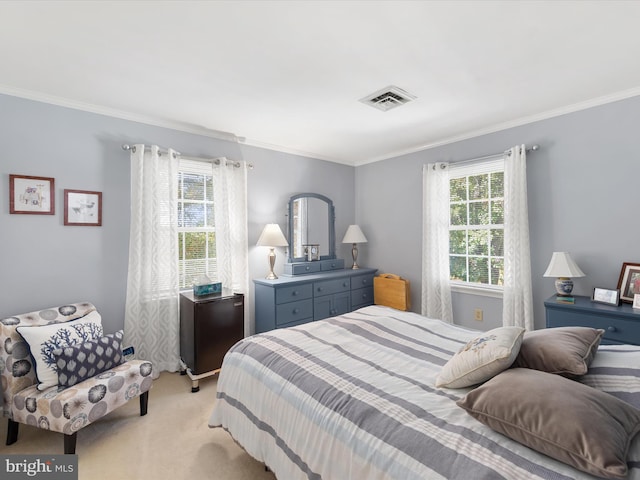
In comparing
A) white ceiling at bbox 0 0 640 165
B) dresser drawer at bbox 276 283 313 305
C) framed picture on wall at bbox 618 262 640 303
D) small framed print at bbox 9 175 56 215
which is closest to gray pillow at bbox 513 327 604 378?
framed picture on wall at bbox 618 262 640 303

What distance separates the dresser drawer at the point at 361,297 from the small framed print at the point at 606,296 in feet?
7.69

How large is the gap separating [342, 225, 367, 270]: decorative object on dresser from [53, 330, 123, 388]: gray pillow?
9.66 feet

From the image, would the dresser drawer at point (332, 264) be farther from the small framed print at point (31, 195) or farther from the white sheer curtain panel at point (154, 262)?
the small framed print at point (31, 195)

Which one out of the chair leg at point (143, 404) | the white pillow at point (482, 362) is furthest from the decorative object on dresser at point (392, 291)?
the chair leg at point (143, 404)

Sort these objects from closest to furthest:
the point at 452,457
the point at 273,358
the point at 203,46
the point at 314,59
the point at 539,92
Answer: the point at 452,457 → the point at 273,358 → the point at 203,46 → the point at 314,59 → the point at 539,92

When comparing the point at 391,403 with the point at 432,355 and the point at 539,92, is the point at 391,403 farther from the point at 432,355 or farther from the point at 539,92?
the point at 539,92

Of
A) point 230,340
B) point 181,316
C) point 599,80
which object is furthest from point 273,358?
point 599,80

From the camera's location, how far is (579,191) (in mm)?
2852

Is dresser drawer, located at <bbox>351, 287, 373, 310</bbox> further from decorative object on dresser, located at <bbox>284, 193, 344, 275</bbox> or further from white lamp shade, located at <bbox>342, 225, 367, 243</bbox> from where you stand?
white lamp shade, located at <bbox>342, 225, 367, 243</bbox>

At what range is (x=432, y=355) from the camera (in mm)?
1711

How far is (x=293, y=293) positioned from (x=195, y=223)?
130 cm

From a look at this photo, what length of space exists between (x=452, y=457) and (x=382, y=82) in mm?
2326

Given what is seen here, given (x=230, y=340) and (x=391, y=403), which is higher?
(x=391, y=403)

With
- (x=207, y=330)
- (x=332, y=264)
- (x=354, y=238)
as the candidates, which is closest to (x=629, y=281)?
(x=354, y=238)
